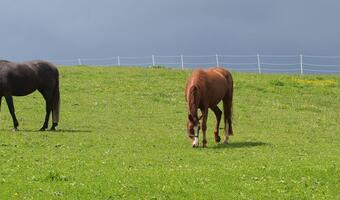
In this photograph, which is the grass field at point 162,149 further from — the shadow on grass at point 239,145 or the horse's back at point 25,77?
the horse's back at point 25,77

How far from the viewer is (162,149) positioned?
1956 centimetres

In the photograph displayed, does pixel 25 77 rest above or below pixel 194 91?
above

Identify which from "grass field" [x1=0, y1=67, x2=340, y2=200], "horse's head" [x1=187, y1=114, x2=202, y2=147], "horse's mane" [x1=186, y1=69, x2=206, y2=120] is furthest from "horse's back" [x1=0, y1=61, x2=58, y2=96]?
"horse's head" [x1=187, y1=114, x2=202, y2=147]

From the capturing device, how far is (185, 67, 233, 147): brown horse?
19875 mm

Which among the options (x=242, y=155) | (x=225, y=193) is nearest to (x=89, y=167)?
(x=225, y=193)

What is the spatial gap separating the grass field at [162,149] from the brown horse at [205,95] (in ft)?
2.09

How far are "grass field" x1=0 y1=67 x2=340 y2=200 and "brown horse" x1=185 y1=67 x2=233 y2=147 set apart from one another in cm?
64

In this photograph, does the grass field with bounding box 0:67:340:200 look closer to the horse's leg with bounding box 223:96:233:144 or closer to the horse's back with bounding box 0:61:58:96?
the horse's leg with bounding box 223:96:233:144

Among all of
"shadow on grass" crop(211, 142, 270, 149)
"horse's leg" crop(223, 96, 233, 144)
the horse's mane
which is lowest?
"shadow on grass" crop(211, 142, 270, 149)

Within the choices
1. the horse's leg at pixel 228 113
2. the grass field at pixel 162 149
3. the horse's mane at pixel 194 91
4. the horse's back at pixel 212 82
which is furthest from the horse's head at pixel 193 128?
the horse's leg at pixel 228 113

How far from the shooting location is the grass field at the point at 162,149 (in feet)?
43.7

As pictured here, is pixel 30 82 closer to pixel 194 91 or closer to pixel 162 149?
pixel 162 149

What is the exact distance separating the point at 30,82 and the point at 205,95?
742 cm

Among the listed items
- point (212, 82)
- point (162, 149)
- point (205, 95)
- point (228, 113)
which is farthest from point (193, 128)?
point (228, 113)
